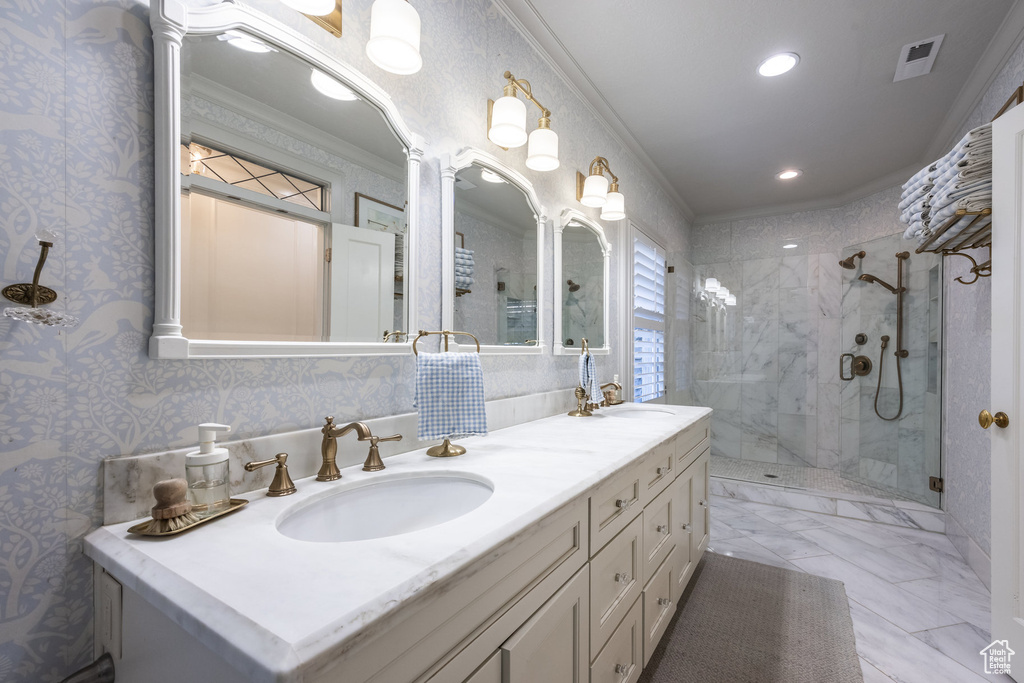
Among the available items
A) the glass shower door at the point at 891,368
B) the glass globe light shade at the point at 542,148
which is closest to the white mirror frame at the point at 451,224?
the glass globe light shade at the point at 542,148

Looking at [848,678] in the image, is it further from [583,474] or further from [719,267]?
[719,267]

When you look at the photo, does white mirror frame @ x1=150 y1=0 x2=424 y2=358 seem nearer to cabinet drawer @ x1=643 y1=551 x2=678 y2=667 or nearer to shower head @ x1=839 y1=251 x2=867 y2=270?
cabinet drawer @ x1=643 y1=551 x2=678 y2=667

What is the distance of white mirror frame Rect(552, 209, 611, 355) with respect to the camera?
2115 millimetres

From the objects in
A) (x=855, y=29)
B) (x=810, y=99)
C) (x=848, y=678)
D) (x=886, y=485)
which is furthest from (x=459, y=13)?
(x=886, y=485)

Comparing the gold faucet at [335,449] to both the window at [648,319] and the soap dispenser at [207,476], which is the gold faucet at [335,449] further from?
the window at [648,319]

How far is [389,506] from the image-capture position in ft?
3.33

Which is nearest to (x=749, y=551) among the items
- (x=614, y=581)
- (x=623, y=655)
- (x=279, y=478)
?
(x=623, y=655)

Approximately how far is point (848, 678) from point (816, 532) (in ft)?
4.77

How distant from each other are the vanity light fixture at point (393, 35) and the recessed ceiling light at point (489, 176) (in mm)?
498

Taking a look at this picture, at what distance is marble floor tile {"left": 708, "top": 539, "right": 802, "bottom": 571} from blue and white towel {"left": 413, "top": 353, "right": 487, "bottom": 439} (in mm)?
1981

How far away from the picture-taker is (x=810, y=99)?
2.42 meters

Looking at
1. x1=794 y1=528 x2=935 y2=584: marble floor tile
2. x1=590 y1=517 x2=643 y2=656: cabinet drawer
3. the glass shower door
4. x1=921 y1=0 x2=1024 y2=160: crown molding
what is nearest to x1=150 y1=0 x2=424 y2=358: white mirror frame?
x1=590 y1=517 x2=643 y2=656: cabinet drawer

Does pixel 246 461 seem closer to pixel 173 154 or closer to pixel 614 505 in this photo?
pixel 173 154

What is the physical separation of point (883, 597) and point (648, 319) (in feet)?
6.21
